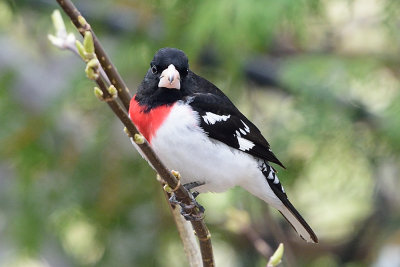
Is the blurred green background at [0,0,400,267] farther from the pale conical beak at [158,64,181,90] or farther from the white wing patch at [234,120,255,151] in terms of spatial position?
the pale conical beak at [158,64,181,90]

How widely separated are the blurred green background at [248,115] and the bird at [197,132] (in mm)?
470

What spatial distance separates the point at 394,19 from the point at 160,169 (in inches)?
70.1

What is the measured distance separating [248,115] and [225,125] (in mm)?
1776

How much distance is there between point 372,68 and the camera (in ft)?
10.1

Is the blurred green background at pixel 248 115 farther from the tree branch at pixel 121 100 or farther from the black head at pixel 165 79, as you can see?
the tree branch at pixel 121 100

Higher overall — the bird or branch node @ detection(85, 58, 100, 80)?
branch node @ detection(85, 58, 100, 80)

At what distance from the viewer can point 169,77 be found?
1.84 metres

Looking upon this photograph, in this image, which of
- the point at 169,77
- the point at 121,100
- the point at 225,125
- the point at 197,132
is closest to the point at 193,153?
the point at 197,132

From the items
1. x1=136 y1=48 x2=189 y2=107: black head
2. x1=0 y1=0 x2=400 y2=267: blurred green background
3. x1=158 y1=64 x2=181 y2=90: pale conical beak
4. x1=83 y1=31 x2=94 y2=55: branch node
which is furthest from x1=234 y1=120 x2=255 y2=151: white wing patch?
x1=83 y1=31 x2=94 y2=55: branch node

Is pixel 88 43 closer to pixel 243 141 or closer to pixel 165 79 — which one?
Answer: pixel 165 79

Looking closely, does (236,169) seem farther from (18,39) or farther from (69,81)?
(18,39)

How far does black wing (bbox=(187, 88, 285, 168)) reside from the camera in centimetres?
206

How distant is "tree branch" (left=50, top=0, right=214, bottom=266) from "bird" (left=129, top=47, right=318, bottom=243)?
10.3 inches

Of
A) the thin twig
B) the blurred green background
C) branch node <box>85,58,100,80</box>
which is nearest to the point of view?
branch node <box>85,58,100,80</box>
